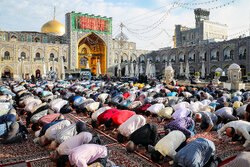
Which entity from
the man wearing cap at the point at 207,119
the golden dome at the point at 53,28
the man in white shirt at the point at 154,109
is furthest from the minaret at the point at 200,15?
the man wearing cap at the point at 207,119

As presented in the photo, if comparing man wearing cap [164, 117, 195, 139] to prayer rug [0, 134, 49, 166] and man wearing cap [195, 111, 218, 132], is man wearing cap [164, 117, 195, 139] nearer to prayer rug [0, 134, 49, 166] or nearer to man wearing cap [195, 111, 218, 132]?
man wearing cap [195, 111, 218, 132]

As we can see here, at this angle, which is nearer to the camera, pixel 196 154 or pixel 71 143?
pixel 196 154

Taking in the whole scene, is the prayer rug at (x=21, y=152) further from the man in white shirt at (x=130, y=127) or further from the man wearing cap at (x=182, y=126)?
the man wearing cap at (x=182, y=126)

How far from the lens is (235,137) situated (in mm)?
4129

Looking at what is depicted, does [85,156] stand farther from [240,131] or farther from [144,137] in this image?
[240,131]

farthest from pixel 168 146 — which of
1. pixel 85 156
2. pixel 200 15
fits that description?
pixel 200 15

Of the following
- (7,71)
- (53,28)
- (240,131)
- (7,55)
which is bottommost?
(240,131)

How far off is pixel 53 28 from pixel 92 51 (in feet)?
21.3

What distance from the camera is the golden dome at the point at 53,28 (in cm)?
3064

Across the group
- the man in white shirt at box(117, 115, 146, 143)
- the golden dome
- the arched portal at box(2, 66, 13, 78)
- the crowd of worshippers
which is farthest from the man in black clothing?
the golden dome

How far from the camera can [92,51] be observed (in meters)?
32.4

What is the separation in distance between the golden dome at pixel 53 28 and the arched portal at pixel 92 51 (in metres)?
3.49

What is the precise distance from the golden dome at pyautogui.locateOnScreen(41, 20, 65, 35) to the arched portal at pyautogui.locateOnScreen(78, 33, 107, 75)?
138 inches

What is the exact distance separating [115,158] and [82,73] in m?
18.9
